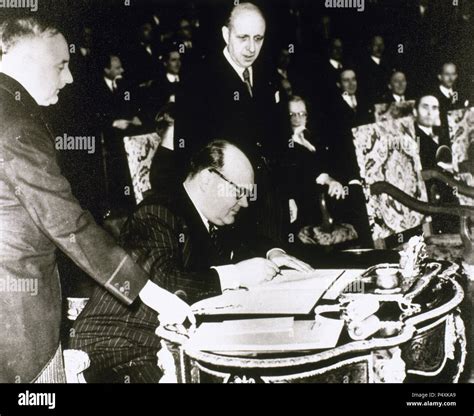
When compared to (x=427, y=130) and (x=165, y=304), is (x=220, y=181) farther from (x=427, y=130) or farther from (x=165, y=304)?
(x=427, y=130)

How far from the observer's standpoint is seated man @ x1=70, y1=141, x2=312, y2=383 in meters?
2.87

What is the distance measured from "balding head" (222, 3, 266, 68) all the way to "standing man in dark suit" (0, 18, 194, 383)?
83 centimetres

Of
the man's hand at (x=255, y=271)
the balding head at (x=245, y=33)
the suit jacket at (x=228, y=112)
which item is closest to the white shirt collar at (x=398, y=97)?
the suit jacket at (x=228, y=112)

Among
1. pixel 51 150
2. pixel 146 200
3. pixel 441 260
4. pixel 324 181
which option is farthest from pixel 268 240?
pixel 51 150

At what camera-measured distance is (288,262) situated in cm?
301

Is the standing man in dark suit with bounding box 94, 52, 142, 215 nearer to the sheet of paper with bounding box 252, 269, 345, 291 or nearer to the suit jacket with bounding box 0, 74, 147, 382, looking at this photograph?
the suit jacket with bounding box 0, 74, 147, 382

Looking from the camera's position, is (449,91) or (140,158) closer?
(140,158)

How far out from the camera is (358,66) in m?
3.05

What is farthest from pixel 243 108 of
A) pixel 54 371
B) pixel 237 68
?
pixel 54 371

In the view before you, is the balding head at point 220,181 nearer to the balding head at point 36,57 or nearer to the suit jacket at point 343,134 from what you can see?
the suit jacket at point 343,134

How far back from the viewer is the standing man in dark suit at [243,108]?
301 centimetres

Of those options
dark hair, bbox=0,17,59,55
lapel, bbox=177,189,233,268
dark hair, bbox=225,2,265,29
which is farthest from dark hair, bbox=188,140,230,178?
dark hair, bbox=0,17,59,55

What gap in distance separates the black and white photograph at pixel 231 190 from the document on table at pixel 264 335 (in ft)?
0.03

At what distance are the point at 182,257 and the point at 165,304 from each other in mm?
217
